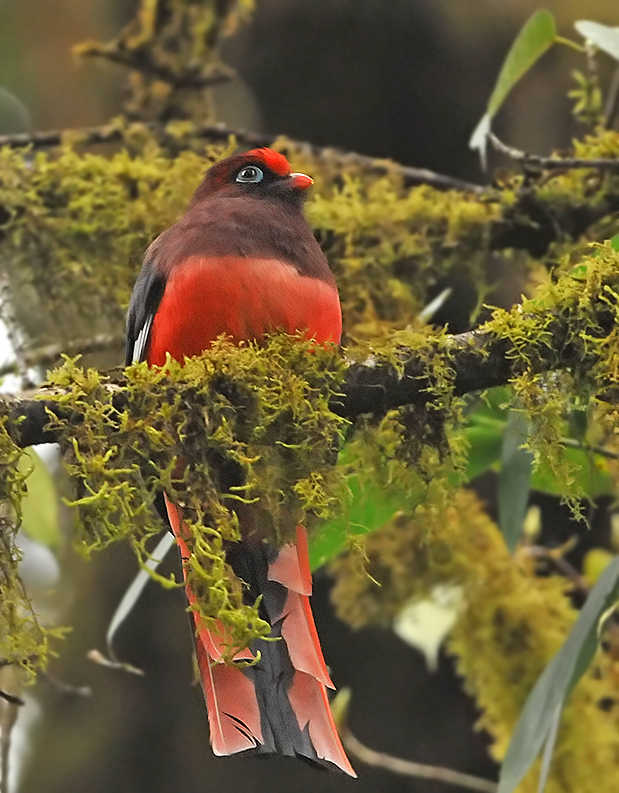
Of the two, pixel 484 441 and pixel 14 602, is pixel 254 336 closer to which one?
pixel 14 602

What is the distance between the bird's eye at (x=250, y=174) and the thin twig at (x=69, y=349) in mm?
726

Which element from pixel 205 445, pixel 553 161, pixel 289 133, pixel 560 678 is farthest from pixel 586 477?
pixel 289 133

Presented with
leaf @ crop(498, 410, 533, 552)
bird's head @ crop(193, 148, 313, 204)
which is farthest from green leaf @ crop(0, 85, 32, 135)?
leaf @ crop(498, 410, 533, 552)

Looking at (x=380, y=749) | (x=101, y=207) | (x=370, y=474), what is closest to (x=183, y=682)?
(x=380, y=749)

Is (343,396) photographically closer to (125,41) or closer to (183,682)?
(125,41)

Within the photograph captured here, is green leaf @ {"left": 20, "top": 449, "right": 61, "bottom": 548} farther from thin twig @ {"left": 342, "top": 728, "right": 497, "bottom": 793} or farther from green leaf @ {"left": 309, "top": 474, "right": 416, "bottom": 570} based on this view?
thin twig @ {"left": 342, "top": 728, "right": 497, "bottom": 793}

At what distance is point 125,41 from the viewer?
356 cm

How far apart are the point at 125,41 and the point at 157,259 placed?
1601 millimetres

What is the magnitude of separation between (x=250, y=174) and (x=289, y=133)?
193cm

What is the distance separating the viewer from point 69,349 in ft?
9.89

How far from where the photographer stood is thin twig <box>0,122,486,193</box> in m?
3.06

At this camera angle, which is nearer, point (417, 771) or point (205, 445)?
point (205, 445)

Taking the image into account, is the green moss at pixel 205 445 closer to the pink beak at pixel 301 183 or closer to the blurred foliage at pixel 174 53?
the pink beak at pixel 301 183

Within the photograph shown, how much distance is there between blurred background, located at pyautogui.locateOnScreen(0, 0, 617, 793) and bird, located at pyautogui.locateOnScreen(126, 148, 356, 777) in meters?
2.09
